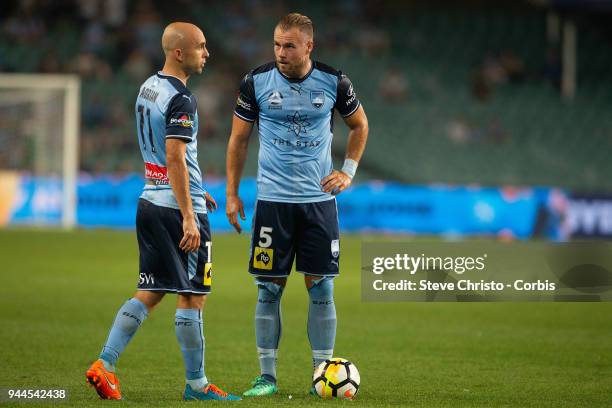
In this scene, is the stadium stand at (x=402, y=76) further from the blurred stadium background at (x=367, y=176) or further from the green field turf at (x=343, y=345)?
the green field turf at (x=343, y=345)

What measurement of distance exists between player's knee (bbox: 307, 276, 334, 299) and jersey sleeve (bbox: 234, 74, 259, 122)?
107 centimetres

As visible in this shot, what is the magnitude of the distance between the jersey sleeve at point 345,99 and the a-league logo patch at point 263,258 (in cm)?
97

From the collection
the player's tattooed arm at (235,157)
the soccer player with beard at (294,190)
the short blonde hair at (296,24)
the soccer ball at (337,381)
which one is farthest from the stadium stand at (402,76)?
the soccer ball at (337,381)

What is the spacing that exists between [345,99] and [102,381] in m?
2.21

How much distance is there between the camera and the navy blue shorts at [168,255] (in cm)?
621

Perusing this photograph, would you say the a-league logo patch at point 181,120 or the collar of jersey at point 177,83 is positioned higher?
the collar of jersey at point 177,83

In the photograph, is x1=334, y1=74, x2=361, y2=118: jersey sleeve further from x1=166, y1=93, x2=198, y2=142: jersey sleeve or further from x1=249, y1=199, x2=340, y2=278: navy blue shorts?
x1=166, y1=93, x2=198, y2=142: jersey sleeve

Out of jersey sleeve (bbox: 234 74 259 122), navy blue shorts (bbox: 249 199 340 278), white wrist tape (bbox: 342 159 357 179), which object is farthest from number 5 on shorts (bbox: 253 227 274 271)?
jersey sleeve (bbox: 234 74 259 122)

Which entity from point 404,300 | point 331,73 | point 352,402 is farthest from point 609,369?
point 404,300

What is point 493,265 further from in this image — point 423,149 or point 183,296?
point 423,149

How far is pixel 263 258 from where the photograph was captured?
264 inches

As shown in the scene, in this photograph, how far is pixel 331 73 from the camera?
22.2ft

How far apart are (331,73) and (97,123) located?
64.1 feet

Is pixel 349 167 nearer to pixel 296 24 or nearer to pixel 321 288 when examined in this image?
pixel 321 288
